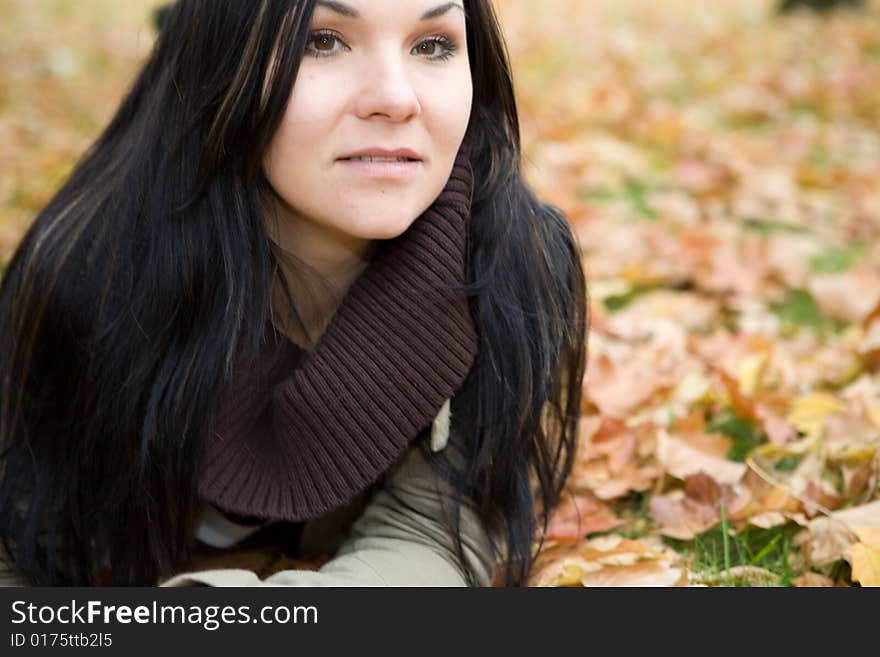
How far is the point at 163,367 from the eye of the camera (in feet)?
5.07

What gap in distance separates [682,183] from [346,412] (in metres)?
2.58

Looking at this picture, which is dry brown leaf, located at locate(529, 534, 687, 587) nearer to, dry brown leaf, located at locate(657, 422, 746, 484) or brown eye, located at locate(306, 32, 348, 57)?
dry brown leaf, located at locate(657, 422, 746, 484)

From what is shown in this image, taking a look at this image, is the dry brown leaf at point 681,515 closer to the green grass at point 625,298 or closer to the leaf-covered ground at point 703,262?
the leaf-covered ground at point 703,262

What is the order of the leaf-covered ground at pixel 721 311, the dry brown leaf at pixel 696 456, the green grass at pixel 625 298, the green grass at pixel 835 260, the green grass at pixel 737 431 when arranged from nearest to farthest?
the leaf-covered ground at pixel 721 311 < the dry brown leaf at pixel 696 456 < the green grass at pixel 737 431 < the green grass at pixel 625 298 < the green grass at pixel 835 260

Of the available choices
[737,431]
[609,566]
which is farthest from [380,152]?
[737,431]

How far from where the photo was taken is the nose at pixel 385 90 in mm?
1396

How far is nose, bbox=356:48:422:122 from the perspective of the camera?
140cm

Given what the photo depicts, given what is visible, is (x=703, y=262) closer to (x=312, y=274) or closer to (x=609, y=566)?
(x=609, y=566)

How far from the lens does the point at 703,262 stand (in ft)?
9.93

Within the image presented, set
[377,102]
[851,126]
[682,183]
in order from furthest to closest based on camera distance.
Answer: [851,126] < [682,183] < [377,102]

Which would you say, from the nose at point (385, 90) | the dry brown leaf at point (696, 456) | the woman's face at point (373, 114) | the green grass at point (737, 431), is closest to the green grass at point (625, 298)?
the green grass at point (737, 431)

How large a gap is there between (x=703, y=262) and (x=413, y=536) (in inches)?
64.6
